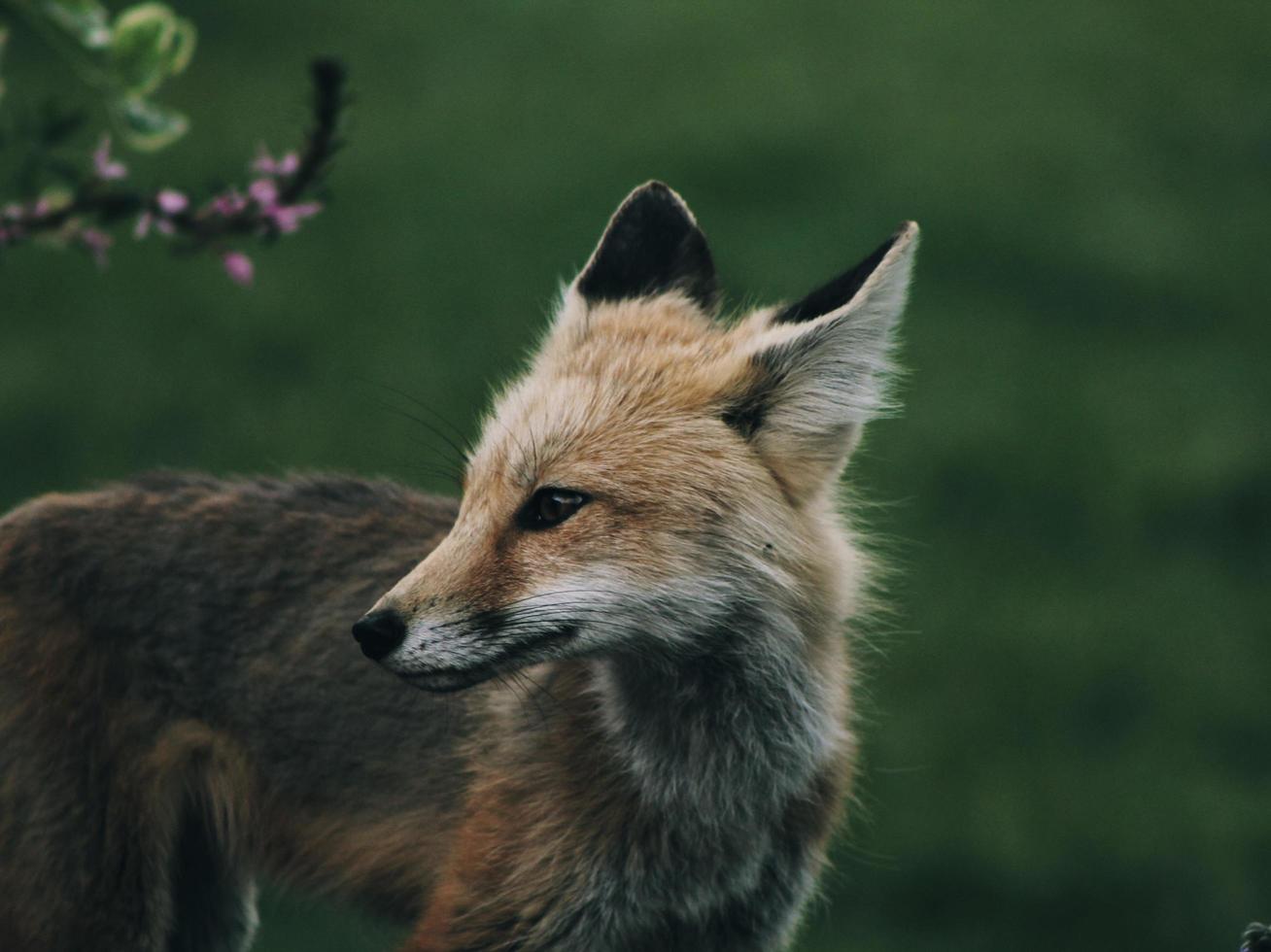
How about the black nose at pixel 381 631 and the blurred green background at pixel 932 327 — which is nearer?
the black nose at pixel 381 631

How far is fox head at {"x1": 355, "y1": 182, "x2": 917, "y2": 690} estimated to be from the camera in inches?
188

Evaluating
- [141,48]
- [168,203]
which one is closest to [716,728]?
[168,203]

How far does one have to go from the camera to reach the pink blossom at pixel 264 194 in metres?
4.66

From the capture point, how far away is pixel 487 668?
4738mm

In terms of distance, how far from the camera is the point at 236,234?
184 inches

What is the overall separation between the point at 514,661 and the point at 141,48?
6.43ft

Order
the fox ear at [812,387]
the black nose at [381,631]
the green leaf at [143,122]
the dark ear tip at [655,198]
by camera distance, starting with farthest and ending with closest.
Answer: the dark ear tip at [655,198] < the fox ear at [812,387] < the black nose at [381,631] < the green leaf at [143,122]

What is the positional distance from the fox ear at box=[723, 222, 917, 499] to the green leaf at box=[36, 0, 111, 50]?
2.11 meters

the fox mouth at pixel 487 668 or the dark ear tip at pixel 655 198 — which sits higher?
the dark ear tip at pixel 655 198

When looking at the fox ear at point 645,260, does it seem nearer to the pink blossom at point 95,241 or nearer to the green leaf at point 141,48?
→ the pink blossom at point 95,241

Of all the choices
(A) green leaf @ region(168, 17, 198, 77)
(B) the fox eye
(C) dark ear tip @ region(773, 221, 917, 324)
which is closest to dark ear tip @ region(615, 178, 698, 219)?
(C) dark ear tip @ region(773, 221, 917, 324)

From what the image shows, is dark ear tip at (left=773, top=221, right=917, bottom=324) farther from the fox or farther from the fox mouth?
the fox mouth

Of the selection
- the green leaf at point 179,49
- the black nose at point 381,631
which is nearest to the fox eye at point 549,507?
the black nose at point 381,631

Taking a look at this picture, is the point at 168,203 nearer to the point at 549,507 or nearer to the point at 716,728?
the point at 549,507
